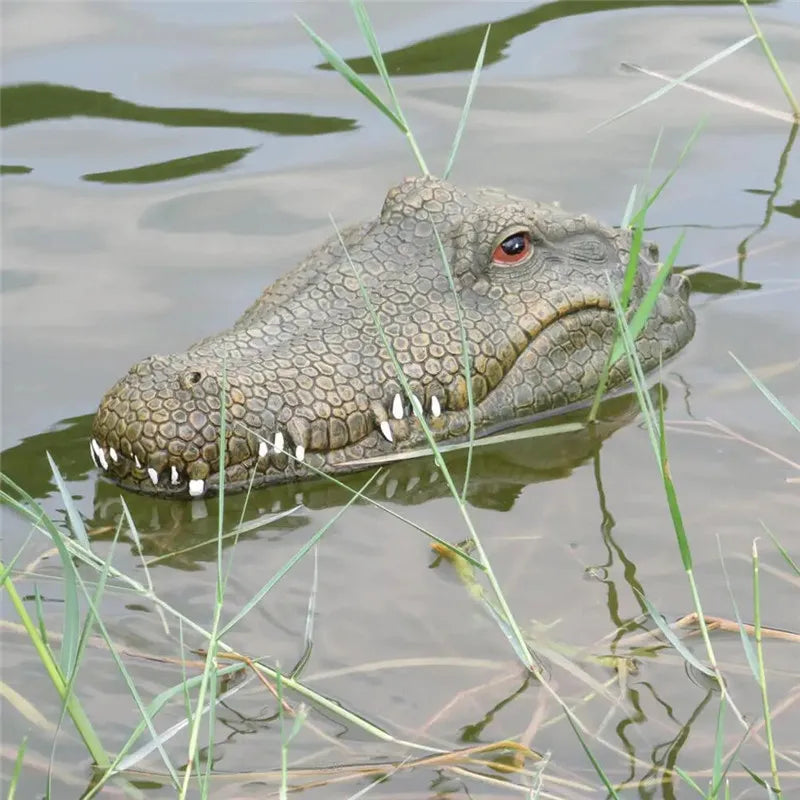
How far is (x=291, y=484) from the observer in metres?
5.43

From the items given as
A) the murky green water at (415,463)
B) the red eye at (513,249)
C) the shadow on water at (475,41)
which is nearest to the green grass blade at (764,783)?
the murky green water at (415,463)

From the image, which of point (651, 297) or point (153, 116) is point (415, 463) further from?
point (153, 116)

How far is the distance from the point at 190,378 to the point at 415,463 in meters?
0.94

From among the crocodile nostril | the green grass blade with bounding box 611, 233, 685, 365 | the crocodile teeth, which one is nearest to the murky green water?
the crocodile teeth

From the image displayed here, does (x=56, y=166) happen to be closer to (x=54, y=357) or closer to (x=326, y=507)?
(x=54, y=357)

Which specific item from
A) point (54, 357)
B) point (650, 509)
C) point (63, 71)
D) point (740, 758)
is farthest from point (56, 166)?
point (740, 758)

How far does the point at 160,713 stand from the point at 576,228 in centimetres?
263

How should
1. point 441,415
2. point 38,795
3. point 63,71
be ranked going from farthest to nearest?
point 63,71 < point 441,415 < point 38,795

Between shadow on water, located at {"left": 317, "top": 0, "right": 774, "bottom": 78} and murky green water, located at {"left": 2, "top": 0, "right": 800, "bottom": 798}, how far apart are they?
0.02 metres

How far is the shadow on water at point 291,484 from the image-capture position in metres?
5.23

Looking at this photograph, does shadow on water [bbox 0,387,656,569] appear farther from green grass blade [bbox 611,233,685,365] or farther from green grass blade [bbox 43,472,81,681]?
green grass blade [bbox 43,472,81,681]

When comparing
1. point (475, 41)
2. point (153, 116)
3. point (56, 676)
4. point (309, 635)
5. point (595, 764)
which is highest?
point (475, 41)

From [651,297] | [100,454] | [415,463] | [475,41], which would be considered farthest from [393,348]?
[475,41]

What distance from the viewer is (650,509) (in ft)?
17.4
